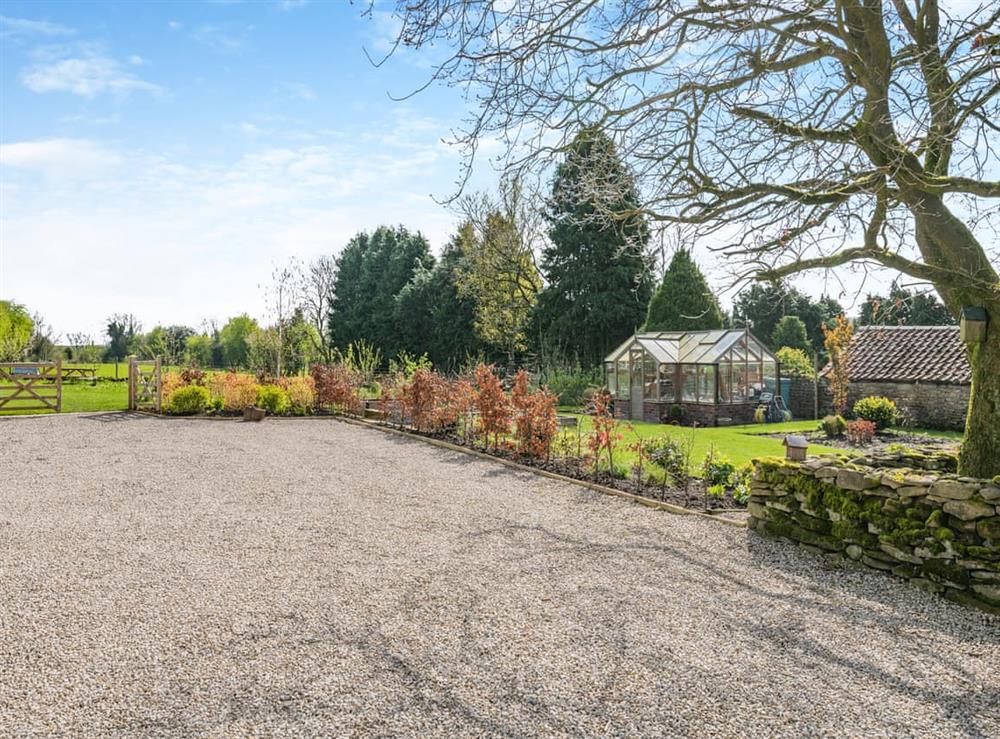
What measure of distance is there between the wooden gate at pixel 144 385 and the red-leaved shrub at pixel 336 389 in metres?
3.83

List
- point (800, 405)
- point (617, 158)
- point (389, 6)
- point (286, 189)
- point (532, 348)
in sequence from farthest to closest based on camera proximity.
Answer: point (532, 348), point (800, 405), point (286, 189), point (617, 158), point (389, 6)

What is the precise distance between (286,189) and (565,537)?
751 cm

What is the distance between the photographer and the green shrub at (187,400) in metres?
16.1

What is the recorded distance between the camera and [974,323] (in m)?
5.62

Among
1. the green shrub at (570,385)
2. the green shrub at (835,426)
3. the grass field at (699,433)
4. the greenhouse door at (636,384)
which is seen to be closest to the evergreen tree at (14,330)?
the grass field at (699,433)

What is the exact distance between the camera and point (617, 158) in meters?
6.53

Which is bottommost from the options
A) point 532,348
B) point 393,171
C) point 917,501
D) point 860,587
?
point 860,587

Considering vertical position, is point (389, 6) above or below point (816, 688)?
above

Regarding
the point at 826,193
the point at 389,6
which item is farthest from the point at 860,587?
the point at 389,6

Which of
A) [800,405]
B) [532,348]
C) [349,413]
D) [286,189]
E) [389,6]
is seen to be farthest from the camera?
[532,348]

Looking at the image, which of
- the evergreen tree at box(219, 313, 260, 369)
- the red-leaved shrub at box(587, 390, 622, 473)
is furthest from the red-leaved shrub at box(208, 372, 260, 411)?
the evergreen tree at box(219, 313, 260, 369)

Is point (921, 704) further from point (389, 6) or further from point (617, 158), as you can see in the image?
point (389, 6)

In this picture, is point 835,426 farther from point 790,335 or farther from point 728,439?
point 790,335

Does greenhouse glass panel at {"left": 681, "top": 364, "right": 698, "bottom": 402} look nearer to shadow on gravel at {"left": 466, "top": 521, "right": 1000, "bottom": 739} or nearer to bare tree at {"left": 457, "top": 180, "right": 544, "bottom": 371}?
bare tree at {"left": 457, "top": 180, "right": 544, "bottom": 371}
